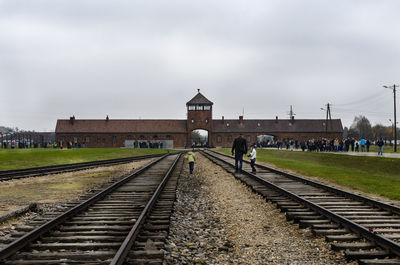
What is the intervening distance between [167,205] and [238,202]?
2.03 metres

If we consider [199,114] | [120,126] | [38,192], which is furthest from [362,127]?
[38,192]

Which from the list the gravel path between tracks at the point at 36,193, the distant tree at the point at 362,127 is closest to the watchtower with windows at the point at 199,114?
the gravel path between tracks at the point at 36,193

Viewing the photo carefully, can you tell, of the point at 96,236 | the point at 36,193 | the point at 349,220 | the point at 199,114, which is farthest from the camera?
the point at 199,114

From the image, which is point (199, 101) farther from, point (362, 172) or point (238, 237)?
point (238, 237)

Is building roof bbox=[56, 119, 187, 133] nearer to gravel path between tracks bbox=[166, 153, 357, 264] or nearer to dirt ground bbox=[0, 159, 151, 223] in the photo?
dirt ground bbox=[0, 159, 151, 223]

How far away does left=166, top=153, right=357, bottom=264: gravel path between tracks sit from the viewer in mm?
5051

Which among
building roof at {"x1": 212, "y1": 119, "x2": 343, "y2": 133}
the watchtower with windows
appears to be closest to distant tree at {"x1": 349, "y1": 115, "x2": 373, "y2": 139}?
building roof at {"x1": 212, "y1": 119, "x2": 343, "y2": 133}

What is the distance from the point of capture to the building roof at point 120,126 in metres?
74.9

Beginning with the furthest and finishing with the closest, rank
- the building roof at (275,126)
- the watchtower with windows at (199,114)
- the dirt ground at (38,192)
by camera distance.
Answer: the building roof at (275,126) < the watchtower with windows at (199,114) < the dirt ground at (38,192)

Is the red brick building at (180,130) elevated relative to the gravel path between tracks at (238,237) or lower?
elevated

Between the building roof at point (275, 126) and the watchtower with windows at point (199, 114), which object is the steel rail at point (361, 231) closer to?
the watchtower with windows at point (199, 114)

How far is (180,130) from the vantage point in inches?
2943

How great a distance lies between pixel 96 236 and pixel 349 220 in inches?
165

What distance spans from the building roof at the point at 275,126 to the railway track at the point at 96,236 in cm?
6920
